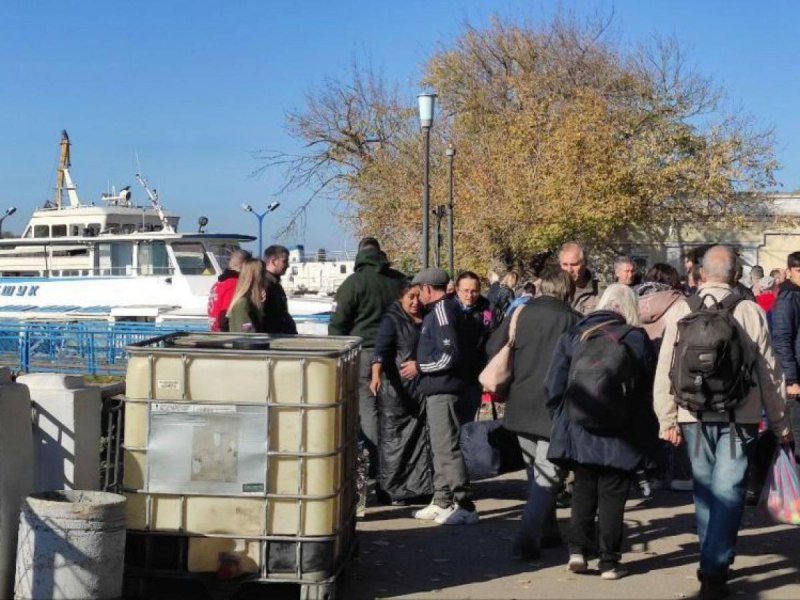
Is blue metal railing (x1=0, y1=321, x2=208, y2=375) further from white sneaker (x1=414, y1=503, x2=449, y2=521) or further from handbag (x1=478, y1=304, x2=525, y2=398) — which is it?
handbag (x1=478, y1=304, x2=525, y2=398)

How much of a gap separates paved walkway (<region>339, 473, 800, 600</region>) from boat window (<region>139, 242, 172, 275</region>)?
2568cm

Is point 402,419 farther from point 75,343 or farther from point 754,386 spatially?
point 75,343

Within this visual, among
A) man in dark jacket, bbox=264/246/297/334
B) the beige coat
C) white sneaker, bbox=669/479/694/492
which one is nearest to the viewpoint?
the beige coat

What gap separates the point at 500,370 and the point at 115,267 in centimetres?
2932

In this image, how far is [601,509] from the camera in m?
6.91

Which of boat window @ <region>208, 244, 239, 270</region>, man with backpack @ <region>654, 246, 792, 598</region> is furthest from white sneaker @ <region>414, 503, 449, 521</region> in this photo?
boat window @ <region>208, 244, 239, 270</region>

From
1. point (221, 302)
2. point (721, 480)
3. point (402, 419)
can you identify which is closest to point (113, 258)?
point (221, 302)

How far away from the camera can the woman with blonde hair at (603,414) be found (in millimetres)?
6664

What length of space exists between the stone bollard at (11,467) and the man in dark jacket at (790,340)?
564 cm

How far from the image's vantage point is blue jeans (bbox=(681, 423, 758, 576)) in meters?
6.50

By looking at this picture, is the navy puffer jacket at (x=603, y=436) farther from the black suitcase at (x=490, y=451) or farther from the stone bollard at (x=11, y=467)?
the stone bollard at (x=11, y=467)

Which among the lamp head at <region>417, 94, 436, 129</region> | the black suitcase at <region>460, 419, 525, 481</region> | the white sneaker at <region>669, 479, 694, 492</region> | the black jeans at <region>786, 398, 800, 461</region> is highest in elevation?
the lamp head at <region>417, 94, 436, 129</region>

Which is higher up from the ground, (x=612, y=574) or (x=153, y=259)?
(x=153, y=259)

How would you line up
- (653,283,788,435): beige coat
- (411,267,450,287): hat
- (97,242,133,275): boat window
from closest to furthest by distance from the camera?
(653,283,788,435): beige coat < (411,267,450,287): hat < (97,242,133,275): boat window
